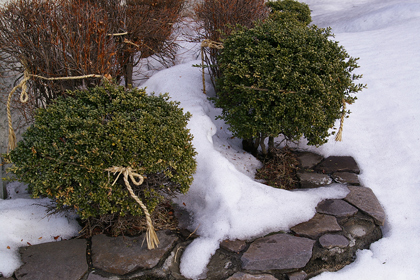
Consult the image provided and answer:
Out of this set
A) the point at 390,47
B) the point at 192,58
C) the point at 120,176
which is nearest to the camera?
the point at 120,176

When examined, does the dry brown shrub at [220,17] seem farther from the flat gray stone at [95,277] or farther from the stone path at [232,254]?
the flat gray stone at [95,277]

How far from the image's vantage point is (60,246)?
241 cm

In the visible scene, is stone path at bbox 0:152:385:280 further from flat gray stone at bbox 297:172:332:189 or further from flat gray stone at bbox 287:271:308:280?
flat gray stone at bbox 297:172:332:189

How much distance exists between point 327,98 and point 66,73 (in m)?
2.43

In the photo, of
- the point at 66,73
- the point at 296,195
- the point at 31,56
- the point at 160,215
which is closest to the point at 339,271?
the point at 296,195

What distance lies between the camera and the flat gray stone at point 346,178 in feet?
10.9

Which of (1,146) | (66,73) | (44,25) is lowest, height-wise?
(1,146)

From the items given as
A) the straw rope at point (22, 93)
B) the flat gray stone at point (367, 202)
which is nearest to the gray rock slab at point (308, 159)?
the flat gray stone at point (367, 202)

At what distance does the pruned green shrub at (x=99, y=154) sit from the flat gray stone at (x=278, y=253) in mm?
752

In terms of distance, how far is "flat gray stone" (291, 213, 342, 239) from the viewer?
264 centimetres

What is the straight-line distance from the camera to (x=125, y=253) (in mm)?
2357

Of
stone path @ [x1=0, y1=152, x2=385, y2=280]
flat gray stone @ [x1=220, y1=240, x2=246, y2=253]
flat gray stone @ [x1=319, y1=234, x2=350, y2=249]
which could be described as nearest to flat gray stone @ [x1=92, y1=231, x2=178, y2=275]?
stone path @ [x1=0, y1=152, x2=385, y2=280]

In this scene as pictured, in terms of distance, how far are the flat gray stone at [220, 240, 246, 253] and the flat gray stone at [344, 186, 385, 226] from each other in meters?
1.25

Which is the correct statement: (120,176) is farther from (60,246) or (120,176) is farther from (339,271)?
(339,271)
